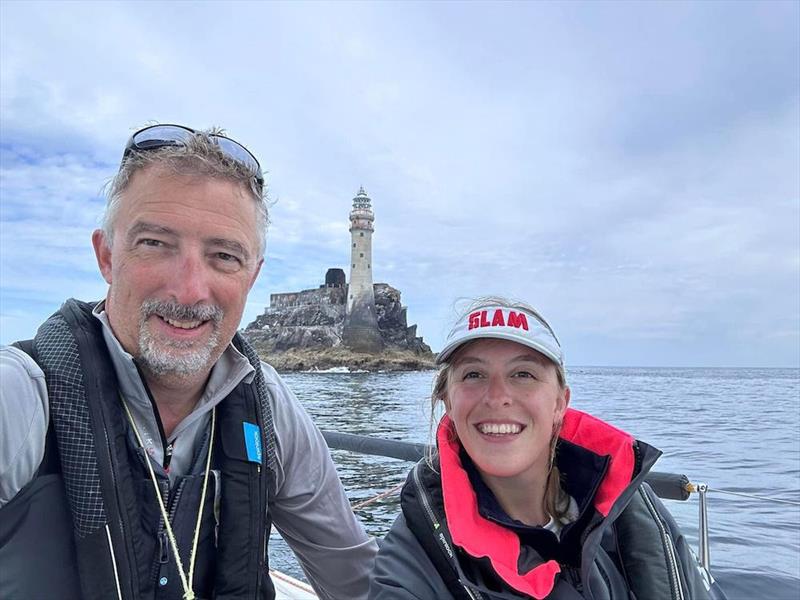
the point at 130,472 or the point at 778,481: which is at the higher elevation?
the point at 130,472

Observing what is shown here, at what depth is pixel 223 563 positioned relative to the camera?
6.37 ft

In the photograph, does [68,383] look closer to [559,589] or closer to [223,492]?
[223,492]

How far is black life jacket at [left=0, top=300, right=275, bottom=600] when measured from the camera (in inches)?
66.0

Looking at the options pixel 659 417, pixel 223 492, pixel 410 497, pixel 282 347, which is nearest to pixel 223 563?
pixel 223 492

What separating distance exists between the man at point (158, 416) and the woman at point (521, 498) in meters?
0.55

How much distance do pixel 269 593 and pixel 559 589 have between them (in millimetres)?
1016

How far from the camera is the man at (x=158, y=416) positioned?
1.69 metres

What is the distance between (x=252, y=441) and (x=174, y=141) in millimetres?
1092

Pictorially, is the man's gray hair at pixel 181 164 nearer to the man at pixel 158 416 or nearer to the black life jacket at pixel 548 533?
the man at pixel 158 416

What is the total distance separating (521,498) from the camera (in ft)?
7.36

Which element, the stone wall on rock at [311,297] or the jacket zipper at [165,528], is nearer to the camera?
the jacket zipper at [165,528]

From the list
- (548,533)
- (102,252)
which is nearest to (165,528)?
(102,252)

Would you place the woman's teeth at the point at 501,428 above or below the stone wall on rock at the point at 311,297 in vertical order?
below

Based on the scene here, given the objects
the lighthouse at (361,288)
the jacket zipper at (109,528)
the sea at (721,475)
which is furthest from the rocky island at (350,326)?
the jacket zipper at (109,528)
